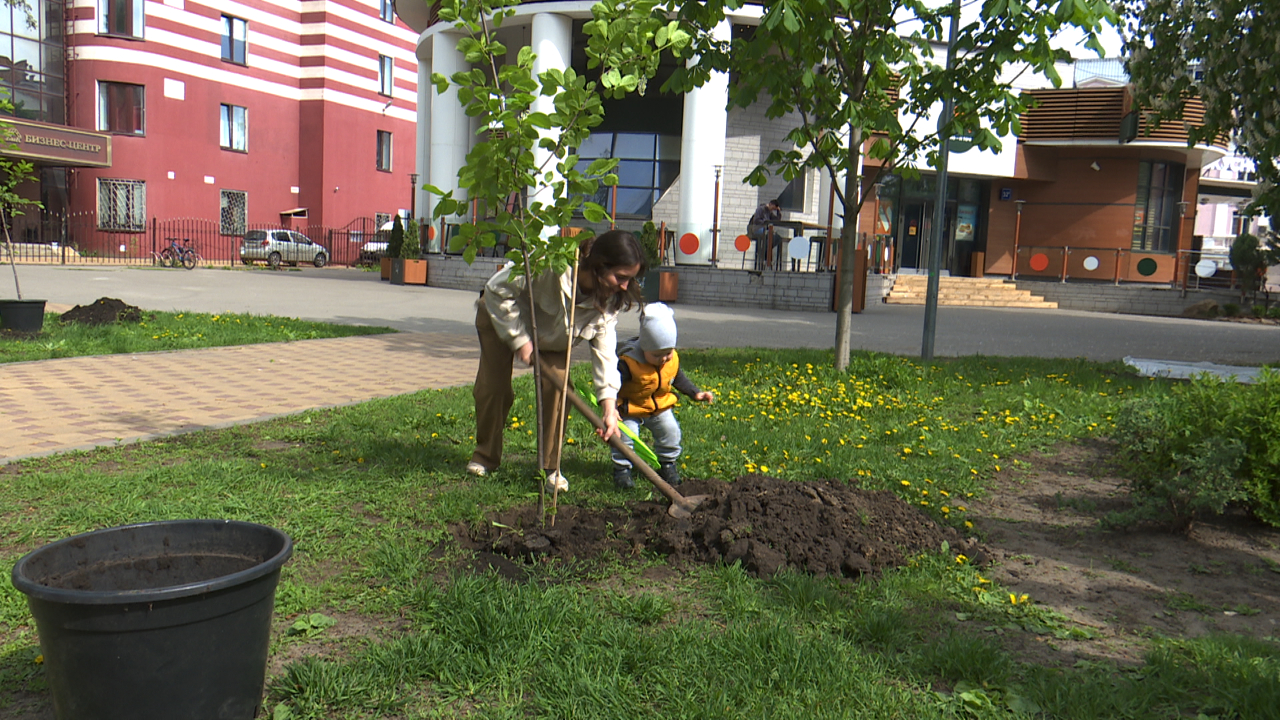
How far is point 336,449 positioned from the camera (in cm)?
550

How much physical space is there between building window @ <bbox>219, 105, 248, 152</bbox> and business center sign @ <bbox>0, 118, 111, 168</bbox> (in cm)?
452

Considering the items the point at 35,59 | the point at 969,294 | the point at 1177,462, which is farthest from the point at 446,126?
the point at 1177,462

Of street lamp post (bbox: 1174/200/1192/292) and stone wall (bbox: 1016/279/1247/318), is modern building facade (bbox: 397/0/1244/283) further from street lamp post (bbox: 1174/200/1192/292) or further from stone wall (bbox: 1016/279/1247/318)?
stone wall (bbox: 1016/279/1247/318)

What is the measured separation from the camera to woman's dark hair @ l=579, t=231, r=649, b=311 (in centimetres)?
418

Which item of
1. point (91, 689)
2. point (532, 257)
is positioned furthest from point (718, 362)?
point (91, 689)

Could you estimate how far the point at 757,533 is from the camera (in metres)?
3.85

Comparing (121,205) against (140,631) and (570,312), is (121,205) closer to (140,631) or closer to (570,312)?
(570,312)

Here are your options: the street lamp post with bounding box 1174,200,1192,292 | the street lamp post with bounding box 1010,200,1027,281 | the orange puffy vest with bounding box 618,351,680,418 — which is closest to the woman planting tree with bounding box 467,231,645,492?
the orange puffy vest with bounding box 618,351,680,418

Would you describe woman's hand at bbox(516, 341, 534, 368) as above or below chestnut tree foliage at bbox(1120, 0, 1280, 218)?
below

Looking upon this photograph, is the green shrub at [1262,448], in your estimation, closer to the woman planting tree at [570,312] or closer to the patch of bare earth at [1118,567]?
the patch of bare earth at [1118,567]

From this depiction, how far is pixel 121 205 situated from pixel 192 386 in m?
30.6

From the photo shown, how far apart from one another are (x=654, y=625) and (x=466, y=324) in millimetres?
11078

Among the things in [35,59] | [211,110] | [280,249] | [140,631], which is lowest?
[140,631]

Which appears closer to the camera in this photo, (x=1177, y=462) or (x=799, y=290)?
(x=1177, y=462)
